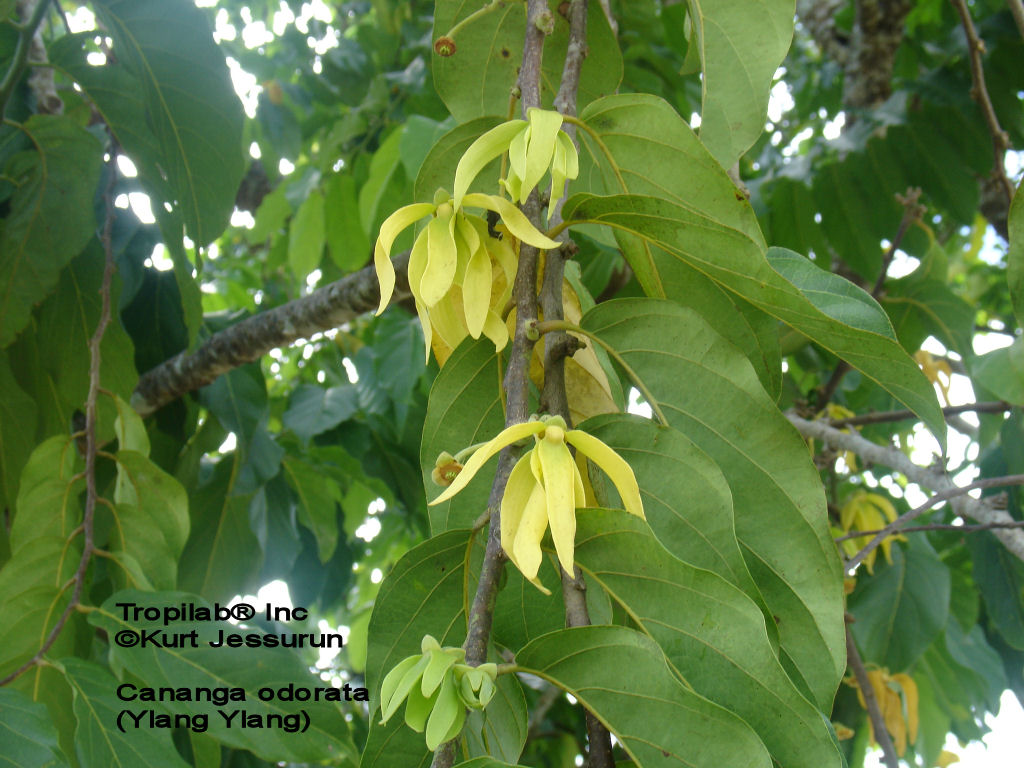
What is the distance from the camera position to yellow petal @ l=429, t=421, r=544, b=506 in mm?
322

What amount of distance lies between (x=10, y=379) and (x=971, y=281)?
9.86ft

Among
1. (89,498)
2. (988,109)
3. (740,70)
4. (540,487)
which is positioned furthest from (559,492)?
(988,109)

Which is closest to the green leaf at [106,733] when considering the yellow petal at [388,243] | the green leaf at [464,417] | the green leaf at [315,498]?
the green leaf at [464,417]

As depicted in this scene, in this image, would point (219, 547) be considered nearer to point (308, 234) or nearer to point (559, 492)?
point (308, 234)

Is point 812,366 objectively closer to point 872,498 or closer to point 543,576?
point 872,498

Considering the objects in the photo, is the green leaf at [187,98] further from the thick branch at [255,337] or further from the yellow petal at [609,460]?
the yellow petal at [609,460]

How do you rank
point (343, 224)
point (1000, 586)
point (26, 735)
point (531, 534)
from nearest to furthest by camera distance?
point (531, 534) < point (26, 735) < point (1000, 586) < point (343, 224)

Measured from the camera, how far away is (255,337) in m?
1.14

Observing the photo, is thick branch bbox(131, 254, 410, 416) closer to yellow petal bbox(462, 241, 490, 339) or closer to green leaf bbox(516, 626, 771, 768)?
yellow petal bbox(462, 241, 490, 339)

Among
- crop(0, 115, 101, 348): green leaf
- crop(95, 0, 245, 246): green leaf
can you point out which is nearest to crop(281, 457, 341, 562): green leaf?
crop(0, 115, 101, 348): green leaf

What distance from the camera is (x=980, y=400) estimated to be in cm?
98

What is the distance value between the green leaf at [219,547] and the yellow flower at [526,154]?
0.90 metres

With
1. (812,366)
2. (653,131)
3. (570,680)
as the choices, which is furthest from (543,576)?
(812,366)

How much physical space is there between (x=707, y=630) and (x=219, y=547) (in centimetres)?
103
